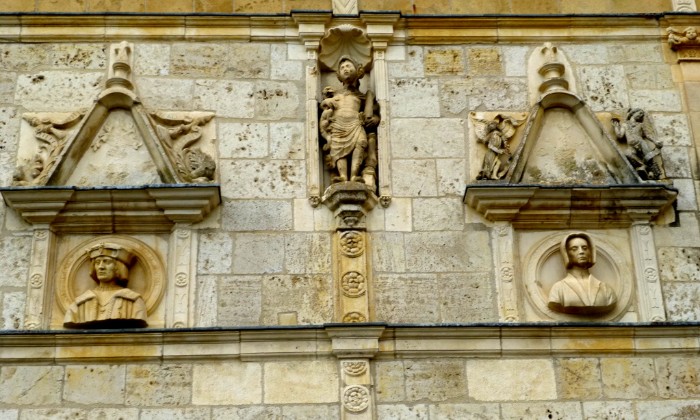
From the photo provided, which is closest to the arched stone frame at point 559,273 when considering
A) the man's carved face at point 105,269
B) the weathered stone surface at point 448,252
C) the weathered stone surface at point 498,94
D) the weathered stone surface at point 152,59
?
the weathered stone surface at point 448,252

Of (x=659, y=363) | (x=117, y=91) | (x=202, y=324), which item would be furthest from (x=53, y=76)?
(x=659, y=363)

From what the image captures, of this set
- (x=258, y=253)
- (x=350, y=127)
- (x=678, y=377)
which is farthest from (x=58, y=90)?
(x=678, y=377)

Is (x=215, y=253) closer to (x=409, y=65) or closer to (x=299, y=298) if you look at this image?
(x=299, y=298)

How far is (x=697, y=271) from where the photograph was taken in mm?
9516

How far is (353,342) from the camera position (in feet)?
29.6

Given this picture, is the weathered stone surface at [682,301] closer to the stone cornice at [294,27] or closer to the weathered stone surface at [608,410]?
the weathered stone surface at [608,410]

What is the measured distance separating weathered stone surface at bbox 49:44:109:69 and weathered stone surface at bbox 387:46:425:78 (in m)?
2.19

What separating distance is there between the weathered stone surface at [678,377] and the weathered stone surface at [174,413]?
9.97ft

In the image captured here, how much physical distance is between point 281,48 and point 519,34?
185 cm

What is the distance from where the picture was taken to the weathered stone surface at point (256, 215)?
9.59 meters

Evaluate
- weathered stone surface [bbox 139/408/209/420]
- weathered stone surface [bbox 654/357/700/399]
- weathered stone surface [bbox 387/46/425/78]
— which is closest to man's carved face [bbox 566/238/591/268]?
weathered stone surface [bbox 654/357/700/399]

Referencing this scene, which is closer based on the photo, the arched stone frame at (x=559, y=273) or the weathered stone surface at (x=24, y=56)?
the arched stone frame at (x=559, y=273)

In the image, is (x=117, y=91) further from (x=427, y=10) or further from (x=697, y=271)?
(x=697, y=271)

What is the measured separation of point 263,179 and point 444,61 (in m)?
1.74
